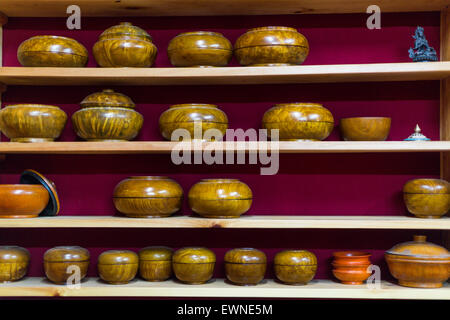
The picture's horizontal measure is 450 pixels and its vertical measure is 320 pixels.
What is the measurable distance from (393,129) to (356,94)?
206 mm

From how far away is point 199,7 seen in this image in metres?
1.91

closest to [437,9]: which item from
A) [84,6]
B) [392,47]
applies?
[392,47]

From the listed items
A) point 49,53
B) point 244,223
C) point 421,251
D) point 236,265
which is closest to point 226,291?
point 236,265

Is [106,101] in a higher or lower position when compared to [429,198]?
higher

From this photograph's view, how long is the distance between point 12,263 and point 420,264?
1450 mm

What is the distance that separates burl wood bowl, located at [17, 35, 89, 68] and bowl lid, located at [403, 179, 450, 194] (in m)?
1.33

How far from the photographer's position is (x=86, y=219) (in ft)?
5.77

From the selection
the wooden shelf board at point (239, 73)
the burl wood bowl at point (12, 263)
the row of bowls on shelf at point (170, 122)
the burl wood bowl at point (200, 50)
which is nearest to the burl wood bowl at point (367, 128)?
the row of bowls on shelf at point (170, 122)

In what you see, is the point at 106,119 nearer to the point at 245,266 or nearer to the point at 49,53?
the point at 49,53

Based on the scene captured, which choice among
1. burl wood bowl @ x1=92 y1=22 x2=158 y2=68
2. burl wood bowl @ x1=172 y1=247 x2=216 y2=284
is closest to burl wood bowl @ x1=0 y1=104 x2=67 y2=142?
burl wood bowl @ x1=92 y1=22 x2=158 y2=68

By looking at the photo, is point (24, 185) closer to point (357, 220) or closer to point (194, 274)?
point (194, 274)

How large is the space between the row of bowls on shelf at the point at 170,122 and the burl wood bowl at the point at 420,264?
1.36ft

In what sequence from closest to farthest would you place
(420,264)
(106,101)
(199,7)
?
1. (420,264)
2. (106,101)
3. (199,7)

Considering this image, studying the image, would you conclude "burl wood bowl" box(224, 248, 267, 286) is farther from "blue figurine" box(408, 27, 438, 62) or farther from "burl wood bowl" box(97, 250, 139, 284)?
"blue figurine" box(408, 27, 438, 62)
